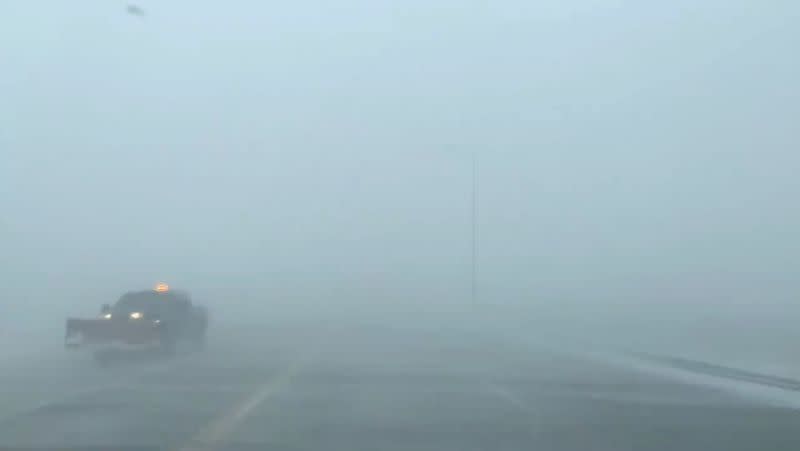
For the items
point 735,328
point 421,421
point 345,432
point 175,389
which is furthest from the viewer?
point 735,328

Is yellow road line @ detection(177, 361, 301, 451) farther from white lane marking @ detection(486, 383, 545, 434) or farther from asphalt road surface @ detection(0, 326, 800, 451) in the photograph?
white lane marking @ detection(486, 383, 545, 434)

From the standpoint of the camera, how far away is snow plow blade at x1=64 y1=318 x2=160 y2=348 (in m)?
33.3

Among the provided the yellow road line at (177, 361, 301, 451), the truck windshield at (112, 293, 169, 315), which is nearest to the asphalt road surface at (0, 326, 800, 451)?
the yellow road line at (177, 361, 301, 451)

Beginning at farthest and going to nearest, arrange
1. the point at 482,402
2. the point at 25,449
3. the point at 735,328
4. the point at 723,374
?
1. the point at 735,328
2. the point at 723,374
3. the point at 482,402
4. the point at 25,449


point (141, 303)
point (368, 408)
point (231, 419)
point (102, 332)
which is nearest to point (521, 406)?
point (368, 408)

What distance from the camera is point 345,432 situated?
16328 millimetres

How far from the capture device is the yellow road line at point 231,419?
48.9 ft

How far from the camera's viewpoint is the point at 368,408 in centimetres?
1989

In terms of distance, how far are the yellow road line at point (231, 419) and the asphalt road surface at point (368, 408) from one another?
2 centimetres

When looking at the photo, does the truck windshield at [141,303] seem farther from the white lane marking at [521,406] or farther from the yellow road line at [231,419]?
the white lane marking at [521,406]

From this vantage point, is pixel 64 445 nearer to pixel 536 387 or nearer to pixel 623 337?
pixel 536 387

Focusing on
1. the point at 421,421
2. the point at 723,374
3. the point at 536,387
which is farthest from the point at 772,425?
the point at 723,374

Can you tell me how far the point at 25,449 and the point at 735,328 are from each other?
100 feet

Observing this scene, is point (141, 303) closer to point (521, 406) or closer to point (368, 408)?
point (368, 408)
